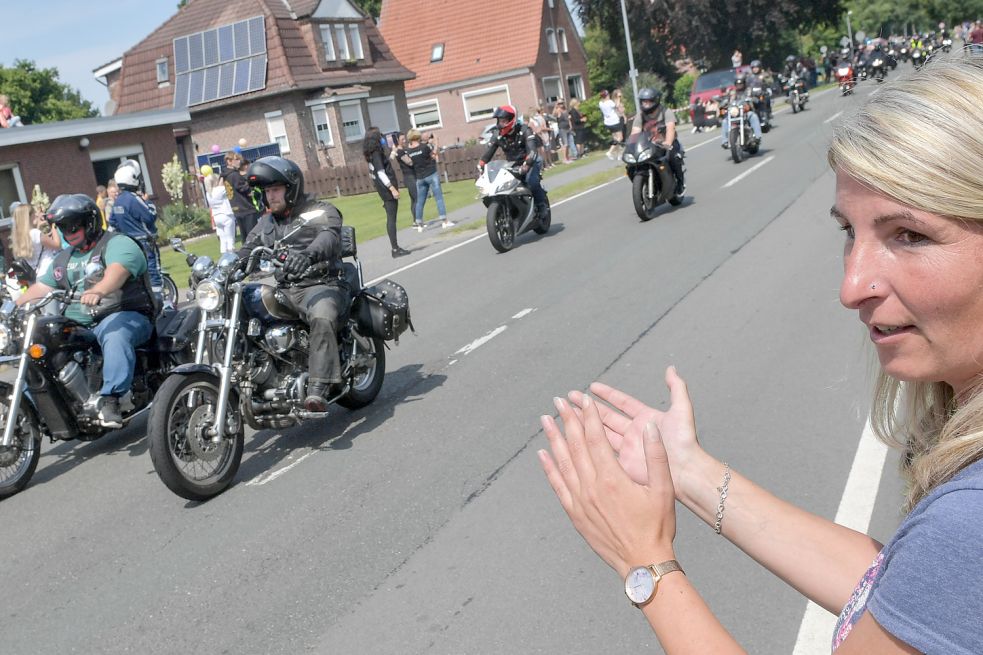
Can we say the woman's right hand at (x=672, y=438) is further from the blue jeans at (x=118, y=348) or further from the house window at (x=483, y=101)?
the house window at (x=483, y=101)

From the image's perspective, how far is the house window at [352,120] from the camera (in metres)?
41.8

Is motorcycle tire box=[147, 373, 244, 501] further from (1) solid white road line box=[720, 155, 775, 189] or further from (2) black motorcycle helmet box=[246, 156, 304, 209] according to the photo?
(1) solid white road line box=[720, 155, 775, 189]

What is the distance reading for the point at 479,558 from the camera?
14.3 feet

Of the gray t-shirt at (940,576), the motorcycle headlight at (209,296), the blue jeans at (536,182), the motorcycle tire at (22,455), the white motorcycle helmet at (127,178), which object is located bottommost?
the motorcycle tire at (22,455)

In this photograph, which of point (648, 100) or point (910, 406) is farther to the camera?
point (648, 100)

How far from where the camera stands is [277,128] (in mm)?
41656

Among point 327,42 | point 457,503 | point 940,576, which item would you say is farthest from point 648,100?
point 327,42

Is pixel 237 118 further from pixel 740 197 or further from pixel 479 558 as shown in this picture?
pixel 479 558

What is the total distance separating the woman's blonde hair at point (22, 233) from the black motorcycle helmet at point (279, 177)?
269 inches

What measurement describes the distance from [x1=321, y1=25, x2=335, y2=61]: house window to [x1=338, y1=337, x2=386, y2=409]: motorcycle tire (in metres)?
37.6

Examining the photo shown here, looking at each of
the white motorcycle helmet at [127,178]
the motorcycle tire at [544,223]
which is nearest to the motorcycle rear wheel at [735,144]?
the motorcycle tire at [544,223]

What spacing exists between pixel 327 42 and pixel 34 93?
45.2 metres

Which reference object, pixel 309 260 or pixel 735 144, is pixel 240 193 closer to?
pixel 309 260

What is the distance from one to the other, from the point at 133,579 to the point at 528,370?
3.58m
